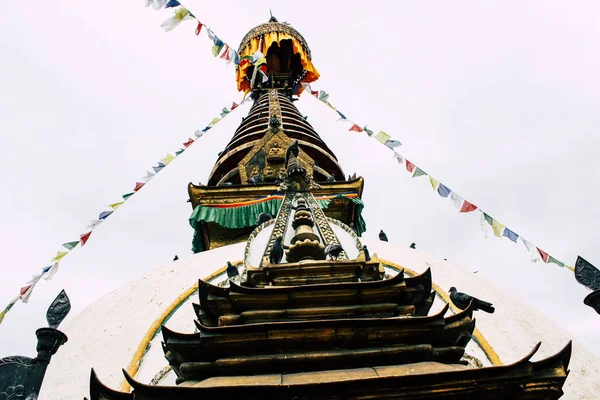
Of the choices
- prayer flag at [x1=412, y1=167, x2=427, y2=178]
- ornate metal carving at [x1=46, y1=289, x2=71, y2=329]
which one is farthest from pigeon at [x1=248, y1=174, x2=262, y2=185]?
ornate metal carving at [x1=46, y1=289, x2=71, y2=329]

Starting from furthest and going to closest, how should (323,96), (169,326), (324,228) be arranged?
(323,96) → (169,326) → (324,228)

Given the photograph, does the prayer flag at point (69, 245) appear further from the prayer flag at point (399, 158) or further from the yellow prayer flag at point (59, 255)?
the prayer flag at point (399, 158)

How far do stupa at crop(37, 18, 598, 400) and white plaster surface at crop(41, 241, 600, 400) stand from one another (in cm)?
2

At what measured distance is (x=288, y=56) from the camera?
20266 millimetres

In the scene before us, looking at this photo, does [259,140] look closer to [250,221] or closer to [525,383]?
[250,221]

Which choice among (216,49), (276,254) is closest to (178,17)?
(216,49)

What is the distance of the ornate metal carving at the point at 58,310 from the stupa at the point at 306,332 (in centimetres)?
65

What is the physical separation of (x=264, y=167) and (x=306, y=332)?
29.1 ft

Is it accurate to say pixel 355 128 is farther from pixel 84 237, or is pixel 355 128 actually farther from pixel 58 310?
pixel 58 310

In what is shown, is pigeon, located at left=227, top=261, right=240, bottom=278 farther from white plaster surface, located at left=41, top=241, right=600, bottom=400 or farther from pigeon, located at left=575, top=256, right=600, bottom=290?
pigeon, located at left=575, top=256, right=600, bottom=290

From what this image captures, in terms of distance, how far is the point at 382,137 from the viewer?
1064cm

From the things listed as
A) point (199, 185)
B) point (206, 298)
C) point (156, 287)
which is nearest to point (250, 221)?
point (199, 185)

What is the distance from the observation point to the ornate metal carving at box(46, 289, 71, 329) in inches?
140

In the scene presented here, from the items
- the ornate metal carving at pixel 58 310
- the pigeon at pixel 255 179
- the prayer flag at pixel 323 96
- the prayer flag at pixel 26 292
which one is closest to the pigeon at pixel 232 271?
the ornate metal carving at pixel 58 310
